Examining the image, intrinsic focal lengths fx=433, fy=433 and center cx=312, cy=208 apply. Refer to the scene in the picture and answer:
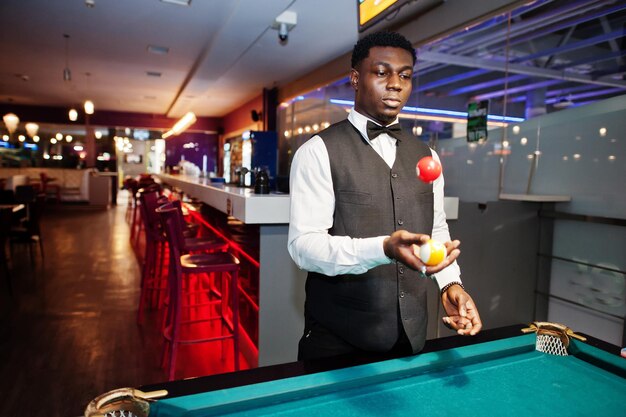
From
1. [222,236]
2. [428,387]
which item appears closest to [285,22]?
[222,236]

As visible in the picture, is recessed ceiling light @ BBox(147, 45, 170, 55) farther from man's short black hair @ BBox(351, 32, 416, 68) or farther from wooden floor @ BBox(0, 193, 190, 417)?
man's short black hair @ BBox(351, 32, 416, 68)

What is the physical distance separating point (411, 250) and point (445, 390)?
39cm

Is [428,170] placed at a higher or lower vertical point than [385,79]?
lower

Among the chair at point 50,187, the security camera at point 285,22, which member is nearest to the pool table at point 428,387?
the security camera at point 285,22

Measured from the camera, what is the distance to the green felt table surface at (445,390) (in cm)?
100

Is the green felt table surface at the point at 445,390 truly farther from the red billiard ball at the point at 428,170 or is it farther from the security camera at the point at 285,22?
the security camera at the point at 285,22

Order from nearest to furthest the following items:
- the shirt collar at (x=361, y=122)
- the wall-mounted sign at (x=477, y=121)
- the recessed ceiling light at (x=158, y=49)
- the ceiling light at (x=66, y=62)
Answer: the shirt collar at (x=361, y=122), the wall-mounted sign at (x=477, y=121), the ceiling light at (x=66, y=62), the recessed ceiling light at (x=158, y=49)

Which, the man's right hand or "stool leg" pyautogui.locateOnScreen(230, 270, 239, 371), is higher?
the man's right hand

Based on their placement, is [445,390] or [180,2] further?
[180,2]

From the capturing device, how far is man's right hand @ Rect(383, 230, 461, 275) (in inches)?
38.3

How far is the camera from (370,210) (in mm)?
1356

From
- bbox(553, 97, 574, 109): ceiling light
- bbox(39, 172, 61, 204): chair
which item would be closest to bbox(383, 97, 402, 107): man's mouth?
bbox(553, 97, 574, 109): ceiling light

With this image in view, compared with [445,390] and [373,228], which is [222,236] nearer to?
[373,228]

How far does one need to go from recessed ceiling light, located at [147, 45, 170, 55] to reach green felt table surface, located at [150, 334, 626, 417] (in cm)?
→ 675
